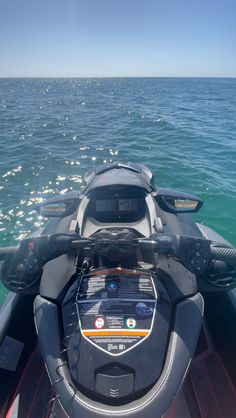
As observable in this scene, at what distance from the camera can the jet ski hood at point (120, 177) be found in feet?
11.8

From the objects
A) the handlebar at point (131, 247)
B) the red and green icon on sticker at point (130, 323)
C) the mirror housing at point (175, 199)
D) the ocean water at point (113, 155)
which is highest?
the handlebar at point (131, 247)

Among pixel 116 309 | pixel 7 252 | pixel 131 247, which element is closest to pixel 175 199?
pixel 131 247

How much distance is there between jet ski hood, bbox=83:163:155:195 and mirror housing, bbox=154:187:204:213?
0.49 ft

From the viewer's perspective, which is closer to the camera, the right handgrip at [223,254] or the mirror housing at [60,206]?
the right handgrip at [223,254]

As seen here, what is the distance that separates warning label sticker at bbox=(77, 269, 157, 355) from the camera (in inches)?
78.9

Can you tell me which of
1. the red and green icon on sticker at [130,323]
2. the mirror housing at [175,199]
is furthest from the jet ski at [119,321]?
the mirror housing at [175,199]

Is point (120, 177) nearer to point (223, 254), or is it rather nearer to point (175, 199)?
point (175, 199)

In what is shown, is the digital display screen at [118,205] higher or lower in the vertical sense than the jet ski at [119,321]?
higher

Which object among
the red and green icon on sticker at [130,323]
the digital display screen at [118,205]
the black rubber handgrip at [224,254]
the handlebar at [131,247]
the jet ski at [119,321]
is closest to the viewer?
the jet ski at [119,321]

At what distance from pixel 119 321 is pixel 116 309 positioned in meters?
0.09

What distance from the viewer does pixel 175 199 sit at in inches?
152

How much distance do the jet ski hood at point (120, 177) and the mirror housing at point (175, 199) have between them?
15 cm

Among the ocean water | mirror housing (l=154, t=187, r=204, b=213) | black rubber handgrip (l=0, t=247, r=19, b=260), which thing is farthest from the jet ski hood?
the ocean water

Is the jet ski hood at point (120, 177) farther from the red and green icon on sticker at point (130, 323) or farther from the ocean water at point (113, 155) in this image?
the ocean water at point (113, 155)
